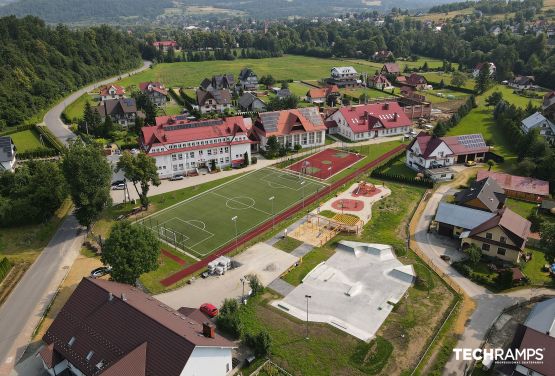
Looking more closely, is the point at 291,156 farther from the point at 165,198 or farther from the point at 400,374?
the point at 400,374

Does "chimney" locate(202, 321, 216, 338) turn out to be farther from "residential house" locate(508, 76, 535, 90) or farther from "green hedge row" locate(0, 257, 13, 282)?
"residential house" locate(508, 76, 535, 90)

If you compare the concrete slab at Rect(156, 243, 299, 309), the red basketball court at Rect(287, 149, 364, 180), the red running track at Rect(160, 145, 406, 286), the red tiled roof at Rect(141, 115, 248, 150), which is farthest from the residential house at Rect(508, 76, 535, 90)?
the concrete slab at Rect(156, 243, 299, 309)

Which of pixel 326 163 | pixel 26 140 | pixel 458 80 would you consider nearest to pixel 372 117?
pixel 326 163

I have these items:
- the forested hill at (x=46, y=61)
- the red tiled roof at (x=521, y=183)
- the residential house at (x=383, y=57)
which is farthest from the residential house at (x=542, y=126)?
the forested hill at (x=46, y=61)

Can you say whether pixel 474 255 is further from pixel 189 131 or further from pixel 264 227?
pixel 189 131

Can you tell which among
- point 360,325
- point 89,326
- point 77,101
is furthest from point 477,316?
point 77,101
